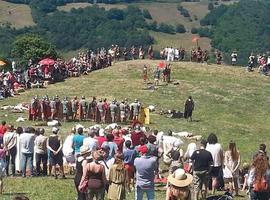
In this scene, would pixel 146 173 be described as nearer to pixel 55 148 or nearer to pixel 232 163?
pixel 232 163

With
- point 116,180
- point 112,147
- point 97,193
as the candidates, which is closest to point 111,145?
point 112,147

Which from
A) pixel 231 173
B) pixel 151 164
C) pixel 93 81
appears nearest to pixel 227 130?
pixel 93 81

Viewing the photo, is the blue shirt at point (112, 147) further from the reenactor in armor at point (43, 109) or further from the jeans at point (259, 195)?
the reenactor in armor at point (43, 109)

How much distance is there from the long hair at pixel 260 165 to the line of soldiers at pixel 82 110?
24.5m

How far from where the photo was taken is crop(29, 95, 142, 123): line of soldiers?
41.9 m

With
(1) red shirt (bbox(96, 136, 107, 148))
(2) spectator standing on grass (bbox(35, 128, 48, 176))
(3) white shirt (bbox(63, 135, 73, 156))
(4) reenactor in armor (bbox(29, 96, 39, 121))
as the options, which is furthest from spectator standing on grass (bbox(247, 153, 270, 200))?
(4) reenactor in armor (bbox(29, 96, 39, 121))

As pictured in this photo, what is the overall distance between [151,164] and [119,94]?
33668 mm

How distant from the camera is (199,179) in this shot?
66.3 feet

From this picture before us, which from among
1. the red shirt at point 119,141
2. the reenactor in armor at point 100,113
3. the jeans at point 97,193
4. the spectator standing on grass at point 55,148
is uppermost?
the jeans at point 97,193

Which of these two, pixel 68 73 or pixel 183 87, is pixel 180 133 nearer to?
pixel 183 87

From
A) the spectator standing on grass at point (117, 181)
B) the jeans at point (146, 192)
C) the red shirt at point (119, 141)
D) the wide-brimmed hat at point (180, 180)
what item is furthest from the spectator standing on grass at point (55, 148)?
the wide-brimmed hat at point (180, 180)

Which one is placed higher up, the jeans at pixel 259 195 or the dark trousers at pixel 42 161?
the jeans at pixel 259 195

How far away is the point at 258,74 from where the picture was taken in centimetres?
6122

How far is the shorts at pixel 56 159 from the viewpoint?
24.5 m
